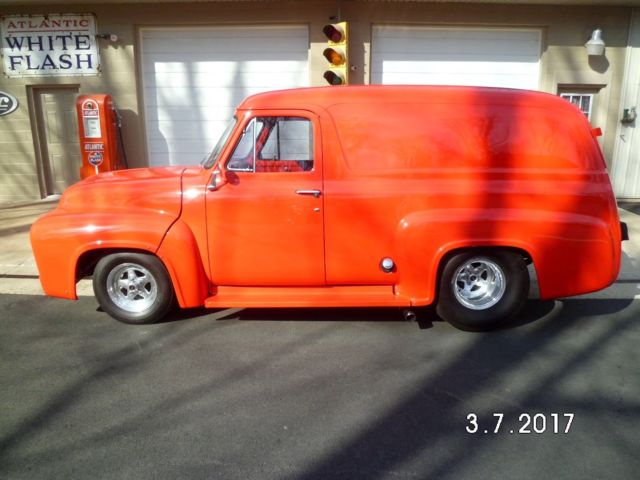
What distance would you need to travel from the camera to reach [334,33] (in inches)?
332

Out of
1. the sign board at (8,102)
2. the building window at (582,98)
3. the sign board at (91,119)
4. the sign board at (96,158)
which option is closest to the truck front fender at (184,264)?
the sign board at (96,158)

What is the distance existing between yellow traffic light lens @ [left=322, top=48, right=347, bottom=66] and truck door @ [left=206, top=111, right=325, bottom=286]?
4595mm

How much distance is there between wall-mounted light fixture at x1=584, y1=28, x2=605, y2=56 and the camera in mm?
9039

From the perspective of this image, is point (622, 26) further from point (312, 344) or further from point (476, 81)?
point (312, 344)

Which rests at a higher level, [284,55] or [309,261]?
[284,55]

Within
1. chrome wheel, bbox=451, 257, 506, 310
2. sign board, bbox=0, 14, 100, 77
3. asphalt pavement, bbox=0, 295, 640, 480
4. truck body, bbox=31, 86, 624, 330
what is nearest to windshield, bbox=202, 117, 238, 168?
truck body, bbox=31, 86, 624, 330

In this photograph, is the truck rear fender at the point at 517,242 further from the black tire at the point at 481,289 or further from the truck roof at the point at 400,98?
the truck roof at the point at 400,98

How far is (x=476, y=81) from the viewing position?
9.52 meters

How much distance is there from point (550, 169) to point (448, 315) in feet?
4.95

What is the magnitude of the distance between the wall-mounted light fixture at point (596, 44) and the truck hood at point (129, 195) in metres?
8.26

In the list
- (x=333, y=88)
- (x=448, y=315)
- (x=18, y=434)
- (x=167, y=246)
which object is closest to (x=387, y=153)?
(x=333, y=88)

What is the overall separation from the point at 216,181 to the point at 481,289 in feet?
8.13

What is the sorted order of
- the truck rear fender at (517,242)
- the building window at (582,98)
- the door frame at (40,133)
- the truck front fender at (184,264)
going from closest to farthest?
the truck rear fender at (517,242)
the truck front fender at (184,264)
the building window at (582,98)
the door frame at (40,133)

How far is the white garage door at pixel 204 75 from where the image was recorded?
9398 mm
